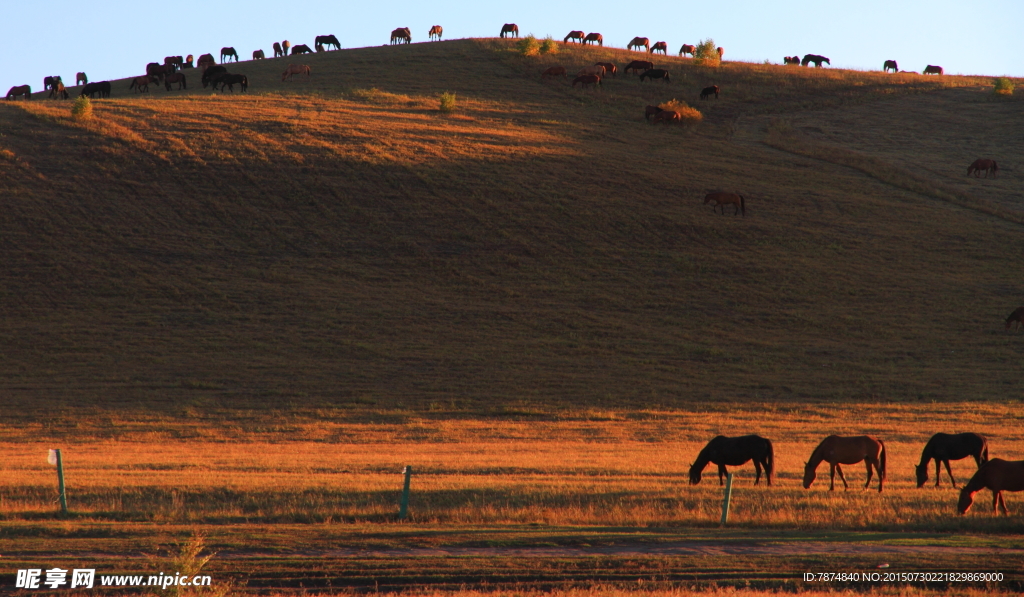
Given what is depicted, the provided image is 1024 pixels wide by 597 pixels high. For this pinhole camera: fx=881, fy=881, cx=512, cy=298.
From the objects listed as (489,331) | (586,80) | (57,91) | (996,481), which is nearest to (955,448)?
(996,481)

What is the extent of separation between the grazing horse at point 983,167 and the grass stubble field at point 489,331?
140 centimetres

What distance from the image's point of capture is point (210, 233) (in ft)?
141

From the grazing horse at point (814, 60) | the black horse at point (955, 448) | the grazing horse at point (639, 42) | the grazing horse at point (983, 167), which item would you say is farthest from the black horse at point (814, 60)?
the black horse at point (955, 448)

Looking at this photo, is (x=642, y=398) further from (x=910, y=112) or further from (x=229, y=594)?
(x=910, y=112)

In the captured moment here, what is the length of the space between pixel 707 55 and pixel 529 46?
17590 millimetres


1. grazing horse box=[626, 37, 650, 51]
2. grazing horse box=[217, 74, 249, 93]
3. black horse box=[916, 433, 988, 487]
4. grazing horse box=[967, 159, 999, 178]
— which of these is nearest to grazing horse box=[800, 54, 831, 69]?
grazing horse box=[626, 37, 650, 51]

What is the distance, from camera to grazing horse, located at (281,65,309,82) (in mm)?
70688

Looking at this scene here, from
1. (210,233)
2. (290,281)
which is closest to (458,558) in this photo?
(290,281)

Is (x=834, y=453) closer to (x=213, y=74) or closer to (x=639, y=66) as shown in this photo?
(x=213, y=74)

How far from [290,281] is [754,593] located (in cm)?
3256

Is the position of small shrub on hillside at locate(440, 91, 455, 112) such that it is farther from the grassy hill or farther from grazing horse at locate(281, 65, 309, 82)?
grazing horse at locate(281, 65, 309, 82)

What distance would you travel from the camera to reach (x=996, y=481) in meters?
13.5

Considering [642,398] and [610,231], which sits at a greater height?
[610,231]

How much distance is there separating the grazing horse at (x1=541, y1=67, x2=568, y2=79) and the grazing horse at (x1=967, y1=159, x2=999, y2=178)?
3188 cm
